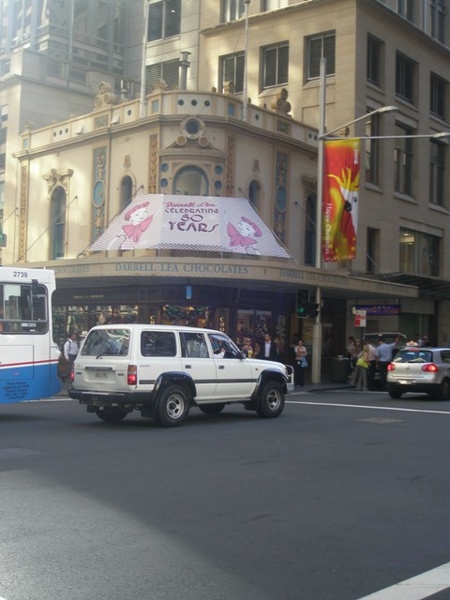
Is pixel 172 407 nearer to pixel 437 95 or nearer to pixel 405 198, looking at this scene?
→ pixel 405 198

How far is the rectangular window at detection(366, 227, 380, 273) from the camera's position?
117 feet

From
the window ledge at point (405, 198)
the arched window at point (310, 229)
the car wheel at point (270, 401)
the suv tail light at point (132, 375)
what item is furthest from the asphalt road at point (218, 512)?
the window ledge at point (405, 198)

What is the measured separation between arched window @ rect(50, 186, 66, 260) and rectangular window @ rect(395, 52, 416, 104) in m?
17.4

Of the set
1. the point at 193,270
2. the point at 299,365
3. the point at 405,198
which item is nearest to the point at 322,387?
the point at 299,365

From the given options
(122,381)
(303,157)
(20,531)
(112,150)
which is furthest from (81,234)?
(20,531)

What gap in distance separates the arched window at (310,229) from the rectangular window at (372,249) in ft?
13.6

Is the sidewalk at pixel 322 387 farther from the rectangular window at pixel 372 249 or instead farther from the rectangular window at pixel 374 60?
the rectangular window at pixel 374 60

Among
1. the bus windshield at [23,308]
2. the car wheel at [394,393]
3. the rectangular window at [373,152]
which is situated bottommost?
the car wheel at [394,393]

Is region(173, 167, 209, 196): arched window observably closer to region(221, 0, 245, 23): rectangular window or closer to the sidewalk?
the sidewalk

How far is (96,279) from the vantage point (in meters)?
27.4

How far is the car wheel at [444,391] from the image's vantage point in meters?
21.4

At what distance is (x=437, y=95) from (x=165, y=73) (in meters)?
14.7

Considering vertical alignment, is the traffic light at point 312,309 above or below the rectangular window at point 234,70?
below

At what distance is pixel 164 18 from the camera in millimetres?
40719
